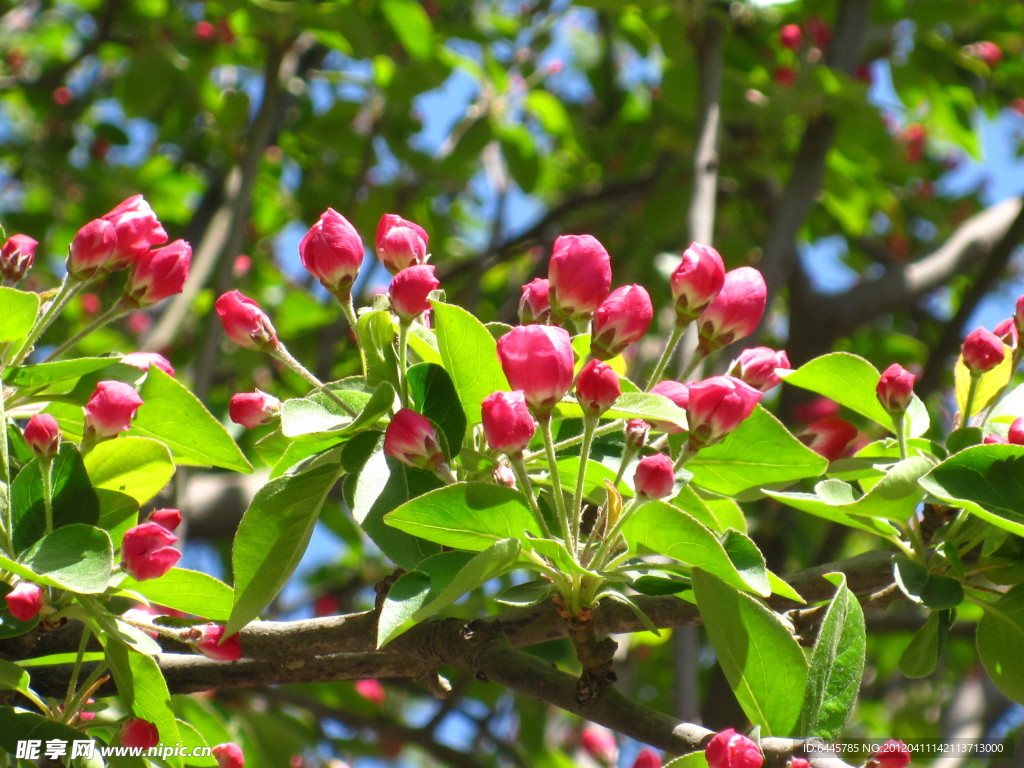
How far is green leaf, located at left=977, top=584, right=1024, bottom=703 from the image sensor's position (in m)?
1.37

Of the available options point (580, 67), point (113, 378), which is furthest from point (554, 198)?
point (113, 378)

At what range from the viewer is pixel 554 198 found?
18.1 ft

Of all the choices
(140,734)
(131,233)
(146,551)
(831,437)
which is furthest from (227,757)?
(831,437)

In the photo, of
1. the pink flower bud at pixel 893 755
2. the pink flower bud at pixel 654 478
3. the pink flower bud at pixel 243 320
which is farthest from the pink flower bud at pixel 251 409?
the pink flower bud at pixel 893 755

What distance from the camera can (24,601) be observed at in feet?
4.10

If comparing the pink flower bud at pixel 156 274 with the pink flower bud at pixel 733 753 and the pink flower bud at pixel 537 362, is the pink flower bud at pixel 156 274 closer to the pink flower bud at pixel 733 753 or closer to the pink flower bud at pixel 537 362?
the pink flower bud at pixel 537 362

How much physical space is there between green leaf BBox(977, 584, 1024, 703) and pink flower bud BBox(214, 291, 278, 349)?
38.3 inches

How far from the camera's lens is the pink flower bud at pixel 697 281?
1.40 m

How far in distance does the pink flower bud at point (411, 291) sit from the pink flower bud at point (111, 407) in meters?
0.35

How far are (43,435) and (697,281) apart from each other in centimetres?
81

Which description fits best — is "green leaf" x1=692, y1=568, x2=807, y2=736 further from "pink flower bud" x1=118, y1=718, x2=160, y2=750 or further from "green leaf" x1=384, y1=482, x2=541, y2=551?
"pink flower bud" x1=118, y1=718, x2=160, y2=750

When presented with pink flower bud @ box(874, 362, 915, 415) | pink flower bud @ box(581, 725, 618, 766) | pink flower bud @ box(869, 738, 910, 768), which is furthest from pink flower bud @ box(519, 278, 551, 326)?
pink flower bud @ box(581, 725, 618, 766)

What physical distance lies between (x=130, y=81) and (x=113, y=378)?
2723 millimetres

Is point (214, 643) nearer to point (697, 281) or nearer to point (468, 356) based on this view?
point (468, 356)
